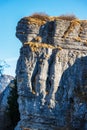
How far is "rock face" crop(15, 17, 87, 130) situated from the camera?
28688 mm

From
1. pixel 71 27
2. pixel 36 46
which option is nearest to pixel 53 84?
pixel 36 46

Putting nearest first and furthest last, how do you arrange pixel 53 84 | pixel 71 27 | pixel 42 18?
1. pixel 53 84
2. pixel 71 27
3. pixel 42 18

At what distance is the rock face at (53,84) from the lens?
28688 mm

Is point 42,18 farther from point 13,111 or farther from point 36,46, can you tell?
point 13,111

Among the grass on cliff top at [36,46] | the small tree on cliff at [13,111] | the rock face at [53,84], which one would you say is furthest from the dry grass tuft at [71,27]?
the small tree on cliff at [13,111]

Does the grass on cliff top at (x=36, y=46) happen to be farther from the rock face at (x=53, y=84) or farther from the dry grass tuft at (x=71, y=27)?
the dry grass tuft at (x=71, y=27)

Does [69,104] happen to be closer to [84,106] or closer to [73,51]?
[84,106]

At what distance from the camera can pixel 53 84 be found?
2891cm

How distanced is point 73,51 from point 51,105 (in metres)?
3.62

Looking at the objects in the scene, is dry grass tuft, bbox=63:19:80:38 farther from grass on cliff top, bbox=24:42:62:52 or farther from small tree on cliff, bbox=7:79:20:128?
small tree on cliff, bbox=7:79:20:128

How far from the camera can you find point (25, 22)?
30.2m

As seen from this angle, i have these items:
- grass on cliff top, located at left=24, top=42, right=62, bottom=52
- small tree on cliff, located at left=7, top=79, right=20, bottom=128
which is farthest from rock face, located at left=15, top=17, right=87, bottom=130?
small tree on cliff, located at left=7, top=79, right=20, bottom=128

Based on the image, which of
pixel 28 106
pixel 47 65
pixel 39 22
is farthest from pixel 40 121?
pixel 39 22

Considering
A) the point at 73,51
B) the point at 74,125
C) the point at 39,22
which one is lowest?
the point at 74,125
